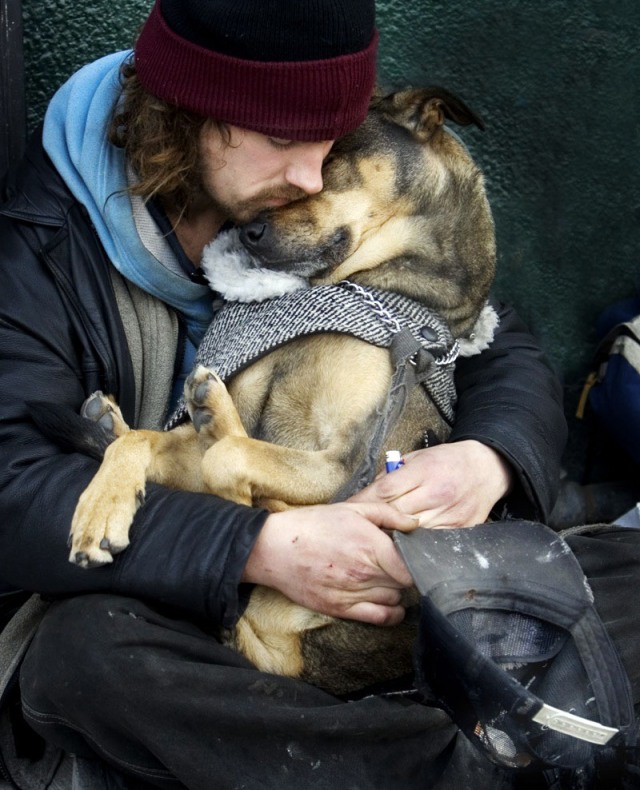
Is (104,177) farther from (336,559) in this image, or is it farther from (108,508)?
(336,559)

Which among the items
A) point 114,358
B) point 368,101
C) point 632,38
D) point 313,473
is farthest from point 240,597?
point 632,38

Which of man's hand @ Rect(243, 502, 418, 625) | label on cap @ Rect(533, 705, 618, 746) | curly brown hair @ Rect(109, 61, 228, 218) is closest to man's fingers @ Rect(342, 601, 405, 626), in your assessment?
man's hand @ Rect(243, 502, 418, 625)

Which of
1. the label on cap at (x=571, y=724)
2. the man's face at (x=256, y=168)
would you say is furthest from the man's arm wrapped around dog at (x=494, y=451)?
the man's face at (x=256, y=168)

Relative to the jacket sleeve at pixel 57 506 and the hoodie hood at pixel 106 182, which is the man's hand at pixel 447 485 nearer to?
the jacket sleeve at pixel 57 506

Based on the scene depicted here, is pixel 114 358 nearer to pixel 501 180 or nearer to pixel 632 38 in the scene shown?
pixel 501 180

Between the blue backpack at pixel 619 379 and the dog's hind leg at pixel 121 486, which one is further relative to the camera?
the blue backpack at pixel 619 379

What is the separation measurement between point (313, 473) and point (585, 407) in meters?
1.83

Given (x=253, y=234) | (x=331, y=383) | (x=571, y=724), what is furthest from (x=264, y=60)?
(x=571, y=724)

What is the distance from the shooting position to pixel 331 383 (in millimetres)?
2551

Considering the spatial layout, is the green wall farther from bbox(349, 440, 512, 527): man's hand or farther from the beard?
bbox(349, 440, 512, 527): man's hand

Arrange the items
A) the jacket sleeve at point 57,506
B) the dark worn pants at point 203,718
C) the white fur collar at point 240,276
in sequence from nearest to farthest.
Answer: the dark worn pants at point 203,718 < the jacket sleeve at point 57,506 < the white fur collar at point 240,276

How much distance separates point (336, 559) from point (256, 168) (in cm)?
95

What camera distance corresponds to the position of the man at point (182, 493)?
2.17m

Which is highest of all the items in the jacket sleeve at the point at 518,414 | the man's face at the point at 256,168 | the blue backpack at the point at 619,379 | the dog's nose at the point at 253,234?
the man's face at the point at 256,168
